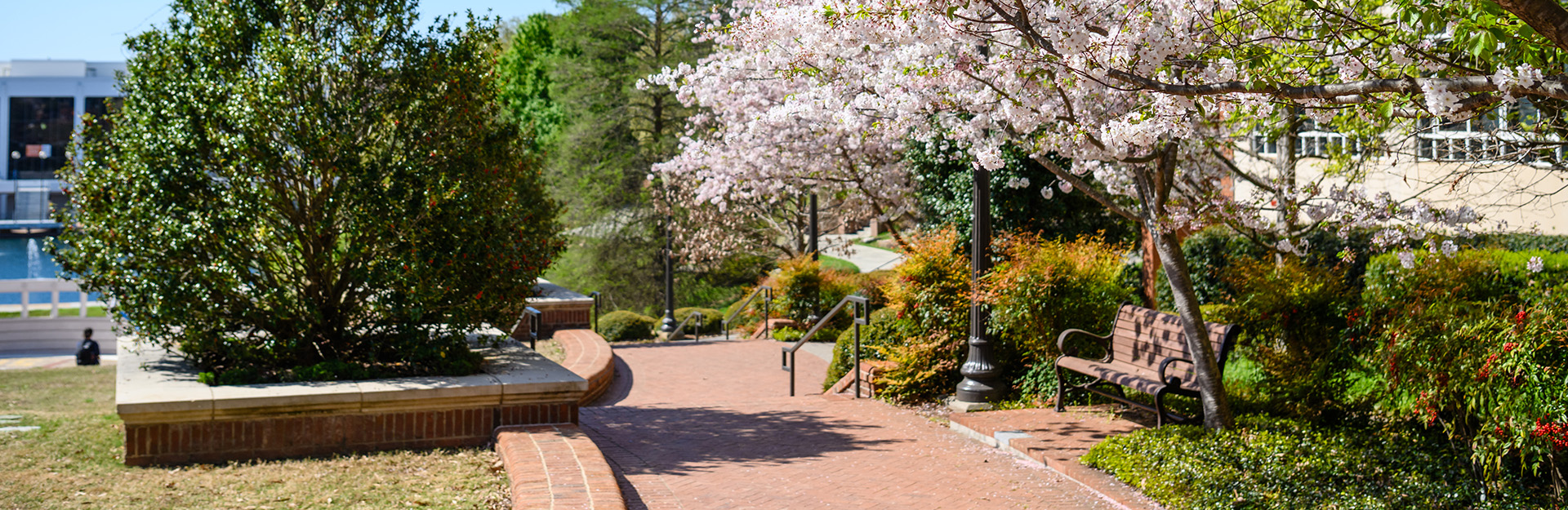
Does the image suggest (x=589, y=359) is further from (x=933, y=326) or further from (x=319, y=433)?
(x=319, y=433)

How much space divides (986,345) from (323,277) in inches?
211

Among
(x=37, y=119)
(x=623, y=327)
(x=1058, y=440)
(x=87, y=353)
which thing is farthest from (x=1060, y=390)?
(x=37, y=119)

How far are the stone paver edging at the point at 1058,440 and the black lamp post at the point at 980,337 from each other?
0.33 metres

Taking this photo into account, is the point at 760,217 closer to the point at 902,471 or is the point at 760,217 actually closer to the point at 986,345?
the point at 986,345

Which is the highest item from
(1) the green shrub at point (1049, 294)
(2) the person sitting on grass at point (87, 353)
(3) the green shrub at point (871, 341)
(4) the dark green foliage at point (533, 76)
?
(4) the dark green foliage at point (533, 76)

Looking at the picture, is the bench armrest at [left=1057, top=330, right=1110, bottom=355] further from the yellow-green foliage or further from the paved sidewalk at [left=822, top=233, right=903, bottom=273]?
the paved sidewalk at [left=822, top=233, right=903, bottom=273]

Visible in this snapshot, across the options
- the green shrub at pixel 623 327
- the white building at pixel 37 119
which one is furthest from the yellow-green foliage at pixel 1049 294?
the white building at pixel 37 119

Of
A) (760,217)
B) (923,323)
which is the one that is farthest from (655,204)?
(923,323)

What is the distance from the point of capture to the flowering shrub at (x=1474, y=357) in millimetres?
4906

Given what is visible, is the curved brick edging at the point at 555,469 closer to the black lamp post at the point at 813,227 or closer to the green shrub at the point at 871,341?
the green shrub at the point at 871,341

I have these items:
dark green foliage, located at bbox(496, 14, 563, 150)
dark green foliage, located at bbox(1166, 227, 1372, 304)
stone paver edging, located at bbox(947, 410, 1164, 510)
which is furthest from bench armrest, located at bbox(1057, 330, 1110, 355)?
dark green foliage, located at bbox(496, 14, 563, 150)

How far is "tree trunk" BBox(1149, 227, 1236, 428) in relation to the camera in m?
6.53

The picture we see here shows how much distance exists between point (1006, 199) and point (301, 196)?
7817 millimetres

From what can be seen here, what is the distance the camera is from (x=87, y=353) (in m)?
16.9
